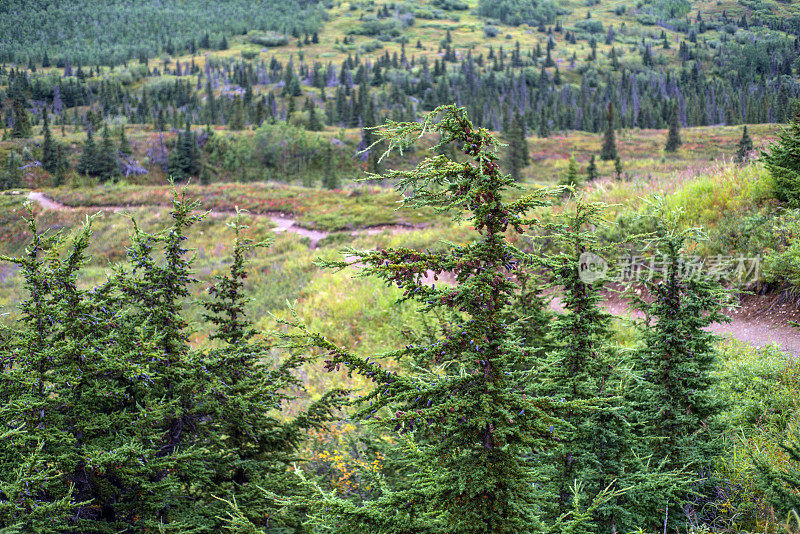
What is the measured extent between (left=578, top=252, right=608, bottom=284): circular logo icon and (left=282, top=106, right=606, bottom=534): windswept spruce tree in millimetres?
1493

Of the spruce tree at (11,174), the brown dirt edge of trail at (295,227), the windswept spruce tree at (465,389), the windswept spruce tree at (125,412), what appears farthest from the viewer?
the spruce tree at (11,174)

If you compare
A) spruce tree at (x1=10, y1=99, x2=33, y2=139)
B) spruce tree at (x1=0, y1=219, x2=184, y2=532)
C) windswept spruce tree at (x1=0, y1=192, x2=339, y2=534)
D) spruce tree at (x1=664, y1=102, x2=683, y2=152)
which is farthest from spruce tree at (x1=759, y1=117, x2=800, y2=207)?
spruce tree at (x1=10, y1=99, x2=33, y2=139)

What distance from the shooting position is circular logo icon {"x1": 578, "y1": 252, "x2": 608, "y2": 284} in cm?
382

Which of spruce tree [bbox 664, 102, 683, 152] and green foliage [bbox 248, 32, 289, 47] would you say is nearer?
spruce tree [bbox 664, 102, 683, 152]

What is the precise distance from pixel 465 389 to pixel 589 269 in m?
1.93

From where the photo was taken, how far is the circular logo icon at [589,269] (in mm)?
3816

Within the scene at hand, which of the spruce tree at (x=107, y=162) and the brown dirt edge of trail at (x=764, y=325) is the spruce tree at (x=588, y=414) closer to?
the brown dirt edge of trail at (x=764, y=325)

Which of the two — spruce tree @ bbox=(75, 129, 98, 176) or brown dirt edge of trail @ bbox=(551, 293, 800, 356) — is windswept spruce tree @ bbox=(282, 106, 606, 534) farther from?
spruce tree @ bbox=(75, 129, 98, 176)

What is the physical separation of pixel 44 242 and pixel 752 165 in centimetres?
1469

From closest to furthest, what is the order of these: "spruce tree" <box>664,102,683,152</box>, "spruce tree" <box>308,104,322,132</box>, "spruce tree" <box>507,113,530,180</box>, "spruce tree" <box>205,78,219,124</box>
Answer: "spruce tree" <box>507,113,530,180</box> < "spruce tree" <box>664,102,683,152</box> < "spruce tree" <box>308,104,322,132</box> < "spruce tree" <box>205,78,219,124</box>

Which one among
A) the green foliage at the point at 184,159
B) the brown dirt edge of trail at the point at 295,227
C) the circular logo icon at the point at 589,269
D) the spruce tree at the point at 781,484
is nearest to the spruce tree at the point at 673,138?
the brown dirt edge of trail at the point at 295,227

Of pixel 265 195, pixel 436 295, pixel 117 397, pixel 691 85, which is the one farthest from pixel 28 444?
pixel 691 85

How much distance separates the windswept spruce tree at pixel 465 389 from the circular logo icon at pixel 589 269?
149 centimetres

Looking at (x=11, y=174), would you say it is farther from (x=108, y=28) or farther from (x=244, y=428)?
(x=108, y=28)
